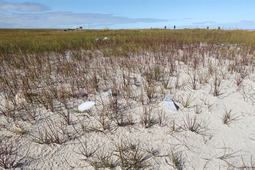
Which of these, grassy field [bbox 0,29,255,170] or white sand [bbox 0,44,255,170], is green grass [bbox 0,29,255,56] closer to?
grassy field [bbox 0,29,255,170]

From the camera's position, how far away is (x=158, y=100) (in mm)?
2357

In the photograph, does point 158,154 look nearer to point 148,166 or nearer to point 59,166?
point 148,166

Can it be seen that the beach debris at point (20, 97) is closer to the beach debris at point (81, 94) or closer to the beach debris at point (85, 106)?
the beach debris at point (81, 94)

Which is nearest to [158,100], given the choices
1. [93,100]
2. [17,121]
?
[93,100]

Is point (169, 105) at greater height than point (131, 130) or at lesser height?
greater

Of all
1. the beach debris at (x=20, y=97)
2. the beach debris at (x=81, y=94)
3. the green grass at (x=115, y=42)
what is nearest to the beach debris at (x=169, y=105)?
the beach debris at (x=81, y=94)

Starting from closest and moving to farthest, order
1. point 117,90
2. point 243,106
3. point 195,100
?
point 243,106, point 195,100, point 117,90

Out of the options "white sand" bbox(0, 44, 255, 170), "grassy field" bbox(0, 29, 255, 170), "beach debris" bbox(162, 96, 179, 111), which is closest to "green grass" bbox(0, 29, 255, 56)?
"grassy field" bbox(0, 29, 255, 170)

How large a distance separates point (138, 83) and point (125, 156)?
5.85ft

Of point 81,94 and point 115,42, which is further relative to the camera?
point 115,42

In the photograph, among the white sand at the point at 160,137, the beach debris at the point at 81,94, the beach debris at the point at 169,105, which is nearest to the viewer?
the white sand at the point at 160,137

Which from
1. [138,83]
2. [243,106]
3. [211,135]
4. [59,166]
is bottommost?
[59,166]

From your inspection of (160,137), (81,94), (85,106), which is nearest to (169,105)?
(160,137)

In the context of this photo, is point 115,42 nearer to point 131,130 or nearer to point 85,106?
point 85,106
